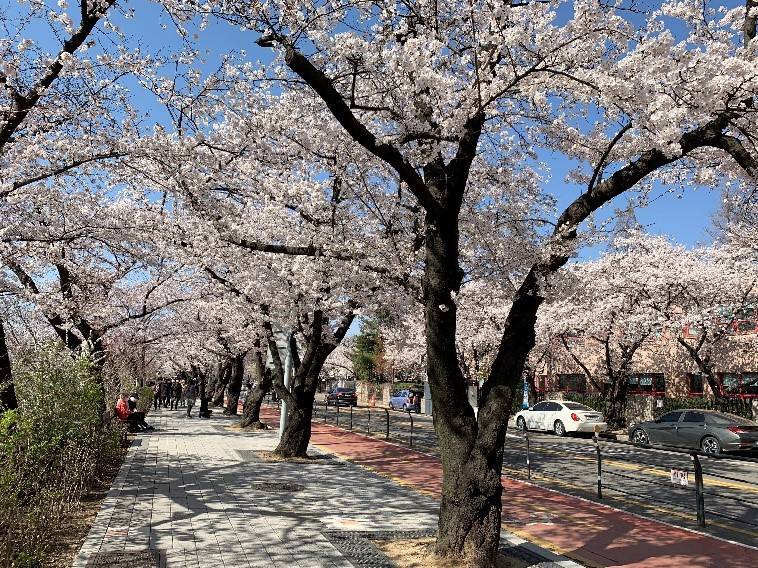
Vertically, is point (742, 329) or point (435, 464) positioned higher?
point (742, 329)

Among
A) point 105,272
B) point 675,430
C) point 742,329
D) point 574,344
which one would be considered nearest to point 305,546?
point 105,272

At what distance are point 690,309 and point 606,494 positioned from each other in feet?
58.3

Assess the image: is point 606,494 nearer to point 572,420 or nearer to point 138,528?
point 138,528

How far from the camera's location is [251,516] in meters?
8.87

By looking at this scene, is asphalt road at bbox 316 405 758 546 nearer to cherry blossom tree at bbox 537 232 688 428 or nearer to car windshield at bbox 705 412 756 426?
car windshield at bbox 705 412 756 426

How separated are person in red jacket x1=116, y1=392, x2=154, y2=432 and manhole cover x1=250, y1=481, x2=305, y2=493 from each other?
6796 millimetres

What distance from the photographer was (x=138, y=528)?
8.08 meters

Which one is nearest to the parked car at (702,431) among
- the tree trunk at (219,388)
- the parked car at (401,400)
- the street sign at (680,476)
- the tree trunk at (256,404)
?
the street sign at (680,476)

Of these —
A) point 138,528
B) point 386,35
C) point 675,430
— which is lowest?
point 138,528

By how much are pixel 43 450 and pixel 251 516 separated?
115 inches

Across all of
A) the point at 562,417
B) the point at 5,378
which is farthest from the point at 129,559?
the point at 562,417

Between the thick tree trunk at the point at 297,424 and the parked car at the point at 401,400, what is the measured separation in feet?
100

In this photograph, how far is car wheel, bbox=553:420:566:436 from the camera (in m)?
26.7

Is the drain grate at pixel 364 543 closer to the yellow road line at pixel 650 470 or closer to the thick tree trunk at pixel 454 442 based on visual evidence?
the thick tree trunk at pixel 454 442
